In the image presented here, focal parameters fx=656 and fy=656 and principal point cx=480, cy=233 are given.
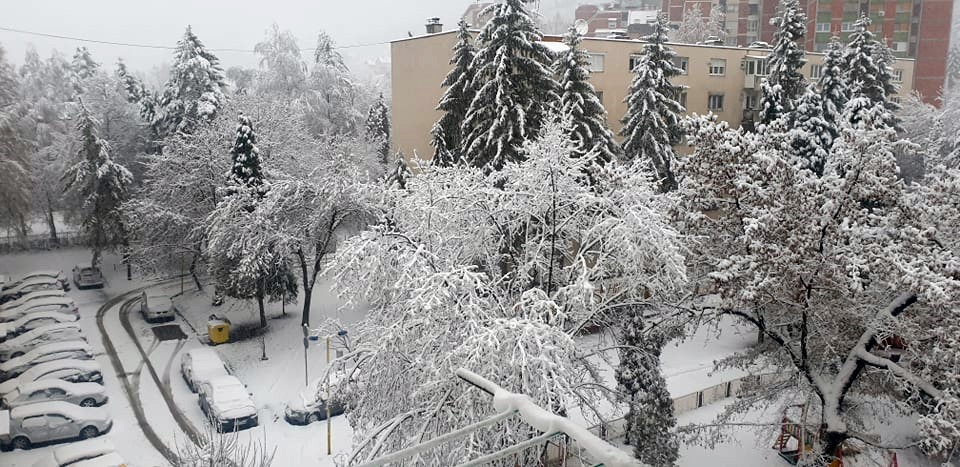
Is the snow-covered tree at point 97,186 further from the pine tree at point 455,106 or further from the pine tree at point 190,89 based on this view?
the pine tree at point 455,106

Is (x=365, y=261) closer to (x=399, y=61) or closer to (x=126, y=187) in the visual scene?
(x=399, y=61)

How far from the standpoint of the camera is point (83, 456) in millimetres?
14586

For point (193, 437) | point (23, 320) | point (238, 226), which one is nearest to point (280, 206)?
point (238, 226)

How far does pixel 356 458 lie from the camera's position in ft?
36.8

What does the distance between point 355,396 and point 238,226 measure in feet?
42.7

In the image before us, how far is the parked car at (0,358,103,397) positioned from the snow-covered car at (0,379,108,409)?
48 cm

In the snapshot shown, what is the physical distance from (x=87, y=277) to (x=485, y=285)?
28283 millimetres

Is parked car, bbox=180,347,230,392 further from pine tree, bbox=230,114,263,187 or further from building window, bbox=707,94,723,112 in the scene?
building window, bbox=707,94,723,112

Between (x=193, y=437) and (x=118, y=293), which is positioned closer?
(x=193, y=437)

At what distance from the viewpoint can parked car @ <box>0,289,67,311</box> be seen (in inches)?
934

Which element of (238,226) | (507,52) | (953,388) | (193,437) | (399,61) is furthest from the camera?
(399,61)

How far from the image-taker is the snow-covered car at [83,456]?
14.3 metres

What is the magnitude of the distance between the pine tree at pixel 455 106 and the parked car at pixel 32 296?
16381 mm

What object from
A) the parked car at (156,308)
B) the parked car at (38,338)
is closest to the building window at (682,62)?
the parked car at (156,308)
